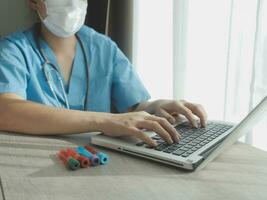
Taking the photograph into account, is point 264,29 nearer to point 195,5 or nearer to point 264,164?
point 195,5

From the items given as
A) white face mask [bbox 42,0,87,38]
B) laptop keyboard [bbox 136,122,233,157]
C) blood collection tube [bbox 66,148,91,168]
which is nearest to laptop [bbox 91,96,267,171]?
laptop keyboard [bbox 136,122,233,157]

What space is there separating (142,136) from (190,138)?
0.41 ft

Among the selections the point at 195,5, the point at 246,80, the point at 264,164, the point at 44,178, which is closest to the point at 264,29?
the point at 246,80

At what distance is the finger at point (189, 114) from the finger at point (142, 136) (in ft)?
0.67

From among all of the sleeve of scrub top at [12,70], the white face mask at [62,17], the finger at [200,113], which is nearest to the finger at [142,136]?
the finger at [200,113]

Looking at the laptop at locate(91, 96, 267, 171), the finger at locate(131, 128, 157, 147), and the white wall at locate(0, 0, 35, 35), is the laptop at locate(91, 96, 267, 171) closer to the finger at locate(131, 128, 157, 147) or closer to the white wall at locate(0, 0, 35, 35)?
the finger at locate(131, 128, 157, 147)

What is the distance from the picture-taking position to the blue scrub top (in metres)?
1.25

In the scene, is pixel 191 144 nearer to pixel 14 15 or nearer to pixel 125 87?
pixel 125 87

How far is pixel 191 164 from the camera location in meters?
0.75

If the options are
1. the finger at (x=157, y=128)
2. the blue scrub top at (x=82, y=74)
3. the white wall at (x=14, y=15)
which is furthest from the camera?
the white wall at (x=14, y=15)

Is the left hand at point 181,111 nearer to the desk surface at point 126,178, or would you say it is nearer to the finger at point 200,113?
the finger at point 200,113

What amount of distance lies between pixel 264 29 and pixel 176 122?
1.46ft

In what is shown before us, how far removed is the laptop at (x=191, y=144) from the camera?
29.9 inches

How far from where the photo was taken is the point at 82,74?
1403 millimetres
